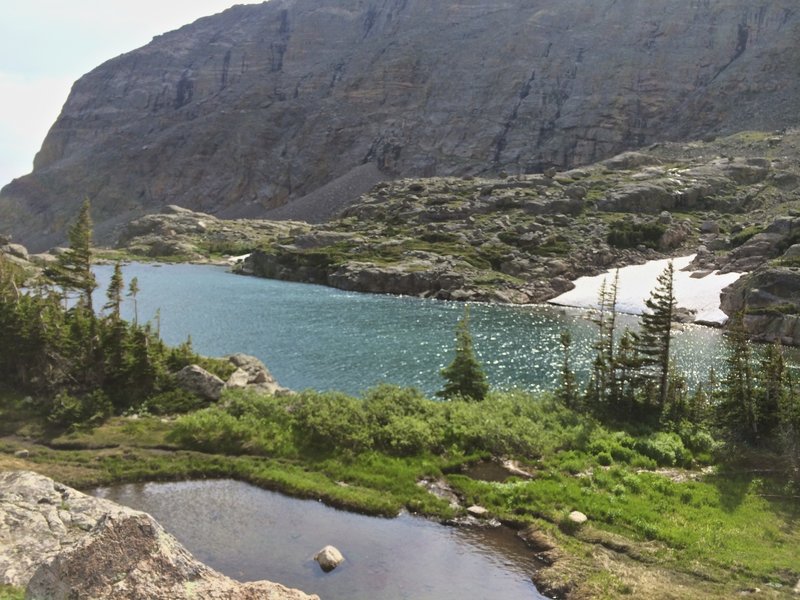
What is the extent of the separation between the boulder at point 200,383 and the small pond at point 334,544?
11.0 metres

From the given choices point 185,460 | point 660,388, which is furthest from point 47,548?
point 660,388

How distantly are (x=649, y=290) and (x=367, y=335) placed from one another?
52341mm

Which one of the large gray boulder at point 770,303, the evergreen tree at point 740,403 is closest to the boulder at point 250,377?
the evergreen tree at point 740,403

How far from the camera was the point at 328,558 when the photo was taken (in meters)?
20.2

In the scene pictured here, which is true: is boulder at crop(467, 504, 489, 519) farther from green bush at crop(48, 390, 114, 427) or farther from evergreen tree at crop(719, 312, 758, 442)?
green bush at crop(48, 390, 114, 427)

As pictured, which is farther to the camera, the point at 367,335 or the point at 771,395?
the point at 367,335

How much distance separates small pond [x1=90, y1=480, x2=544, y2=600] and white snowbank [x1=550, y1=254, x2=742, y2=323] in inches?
Result: 3215

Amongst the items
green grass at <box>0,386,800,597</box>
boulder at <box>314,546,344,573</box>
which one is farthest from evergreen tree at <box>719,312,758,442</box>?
boulder at <box>314,546,344,573</box>

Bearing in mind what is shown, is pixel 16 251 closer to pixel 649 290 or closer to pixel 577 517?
pixel 649 290

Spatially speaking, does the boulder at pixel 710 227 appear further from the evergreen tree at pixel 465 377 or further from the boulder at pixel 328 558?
the boulder at pixel 328 558

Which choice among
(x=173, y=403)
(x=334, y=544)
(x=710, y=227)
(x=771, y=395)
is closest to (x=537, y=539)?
(x=334, y=544)

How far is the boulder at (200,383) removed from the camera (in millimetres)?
37562

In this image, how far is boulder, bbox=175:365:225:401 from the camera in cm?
3756

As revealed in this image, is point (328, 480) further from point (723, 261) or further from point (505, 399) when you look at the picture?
point (723, 261)
